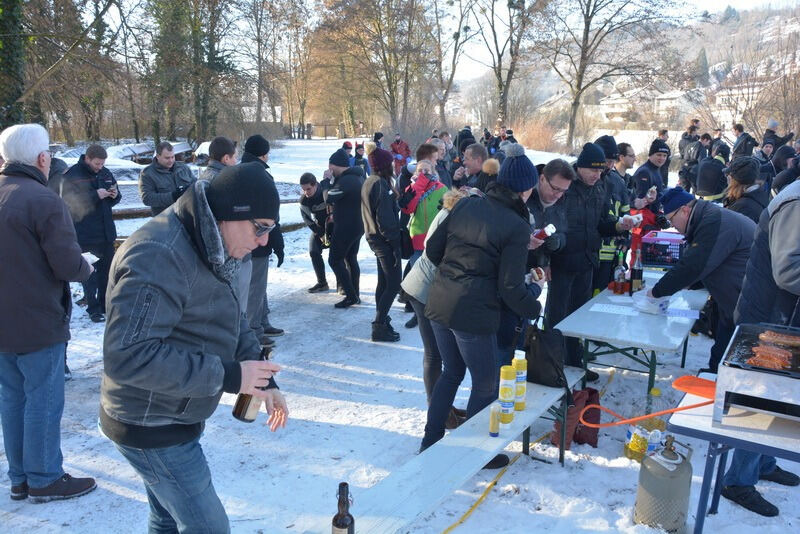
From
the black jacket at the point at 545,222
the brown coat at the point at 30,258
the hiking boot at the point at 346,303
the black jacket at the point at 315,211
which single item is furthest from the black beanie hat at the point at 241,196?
the black jacket at the point at 315,211

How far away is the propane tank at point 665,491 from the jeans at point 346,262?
Answer: 427 cm

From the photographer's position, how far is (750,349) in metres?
2.73

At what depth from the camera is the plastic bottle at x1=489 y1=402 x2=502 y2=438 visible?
3146 millimetres

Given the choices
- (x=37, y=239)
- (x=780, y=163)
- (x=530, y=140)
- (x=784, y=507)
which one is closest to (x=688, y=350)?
(x=784, y=507)

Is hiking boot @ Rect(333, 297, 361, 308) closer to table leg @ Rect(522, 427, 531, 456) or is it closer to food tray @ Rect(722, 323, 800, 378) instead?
table leg @ Rect(522, 427, 531, 456)

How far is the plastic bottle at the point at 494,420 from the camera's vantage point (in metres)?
3.15

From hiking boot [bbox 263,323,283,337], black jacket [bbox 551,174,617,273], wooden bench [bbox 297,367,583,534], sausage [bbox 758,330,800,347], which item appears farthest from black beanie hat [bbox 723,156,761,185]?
hiking boot [bbox 263,323,283,337]

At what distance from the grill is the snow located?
3.15ft

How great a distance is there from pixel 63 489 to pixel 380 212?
3.69 meters

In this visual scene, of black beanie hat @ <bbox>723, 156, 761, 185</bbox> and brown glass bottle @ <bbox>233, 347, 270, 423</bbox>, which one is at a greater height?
black beanie hat @ <bbox>723, 156, 761, 185</bbox>

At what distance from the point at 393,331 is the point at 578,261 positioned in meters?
2.22

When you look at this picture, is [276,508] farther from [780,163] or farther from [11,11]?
[780,163]

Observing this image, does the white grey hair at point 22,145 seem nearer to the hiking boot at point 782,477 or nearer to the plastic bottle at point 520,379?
the plastic bottle at point 520,379

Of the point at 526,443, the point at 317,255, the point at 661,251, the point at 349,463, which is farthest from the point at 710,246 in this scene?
the point at 317,255
